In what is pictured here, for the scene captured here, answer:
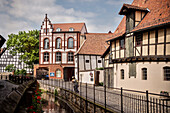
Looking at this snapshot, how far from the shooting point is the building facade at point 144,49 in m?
15.6

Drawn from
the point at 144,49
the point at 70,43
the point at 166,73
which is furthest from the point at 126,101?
the point at 70,43

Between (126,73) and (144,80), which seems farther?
(126,73)

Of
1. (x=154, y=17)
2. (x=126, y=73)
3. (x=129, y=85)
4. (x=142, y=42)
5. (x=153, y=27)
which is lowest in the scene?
(x=129, y=85)

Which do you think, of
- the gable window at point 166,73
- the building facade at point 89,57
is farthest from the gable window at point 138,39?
the building facade at point 89,57

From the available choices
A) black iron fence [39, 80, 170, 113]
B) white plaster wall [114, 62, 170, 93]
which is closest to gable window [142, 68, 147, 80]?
white plaster wall [114, 62, 170, 93]

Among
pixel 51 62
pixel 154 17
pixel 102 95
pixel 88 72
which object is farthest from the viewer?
pixel 51 62

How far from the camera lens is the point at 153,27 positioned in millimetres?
15945

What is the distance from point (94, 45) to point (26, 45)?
18.9 m

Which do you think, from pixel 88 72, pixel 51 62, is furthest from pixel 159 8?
pixel 51 62

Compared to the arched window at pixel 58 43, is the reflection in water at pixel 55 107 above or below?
below

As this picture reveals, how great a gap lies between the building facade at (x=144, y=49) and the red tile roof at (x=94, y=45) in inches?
556

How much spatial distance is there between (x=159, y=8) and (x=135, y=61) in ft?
18.9

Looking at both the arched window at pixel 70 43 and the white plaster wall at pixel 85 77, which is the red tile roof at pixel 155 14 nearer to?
the white plaster wall at pixel 85 77

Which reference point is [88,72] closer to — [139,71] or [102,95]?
[139,71]
